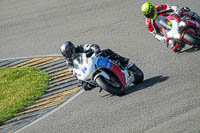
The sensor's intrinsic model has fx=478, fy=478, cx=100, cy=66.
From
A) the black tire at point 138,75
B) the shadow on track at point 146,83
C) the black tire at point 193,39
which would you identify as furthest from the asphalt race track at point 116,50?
the black tire at point 193,39

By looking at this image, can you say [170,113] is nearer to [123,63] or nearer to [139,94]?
[139,94]

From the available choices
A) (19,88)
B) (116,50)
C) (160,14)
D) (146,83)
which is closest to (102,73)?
(146,83)

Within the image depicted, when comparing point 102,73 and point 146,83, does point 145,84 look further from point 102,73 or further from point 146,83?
point 102,73

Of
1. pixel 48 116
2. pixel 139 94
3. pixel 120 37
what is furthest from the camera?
pixel 120 37

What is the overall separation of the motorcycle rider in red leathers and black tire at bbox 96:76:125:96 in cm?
284

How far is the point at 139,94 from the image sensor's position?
38.3 feet

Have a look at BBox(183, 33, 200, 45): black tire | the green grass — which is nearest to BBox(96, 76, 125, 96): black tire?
BBox(183, 33, 200, 45): black tire

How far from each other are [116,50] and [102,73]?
170 inches

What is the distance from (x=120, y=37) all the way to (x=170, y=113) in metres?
7.42

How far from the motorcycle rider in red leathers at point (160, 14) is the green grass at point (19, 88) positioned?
12.5ft

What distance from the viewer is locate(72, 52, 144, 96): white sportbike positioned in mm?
11840

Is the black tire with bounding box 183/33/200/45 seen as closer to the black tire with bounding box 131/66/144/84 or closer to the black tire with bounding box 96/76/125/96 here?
the black tire with bounding box 131/66/144/84

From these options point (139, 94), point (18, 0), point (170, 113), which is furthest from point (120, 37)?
point (18, 0)

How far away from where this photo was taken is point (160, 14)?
1420 cm
